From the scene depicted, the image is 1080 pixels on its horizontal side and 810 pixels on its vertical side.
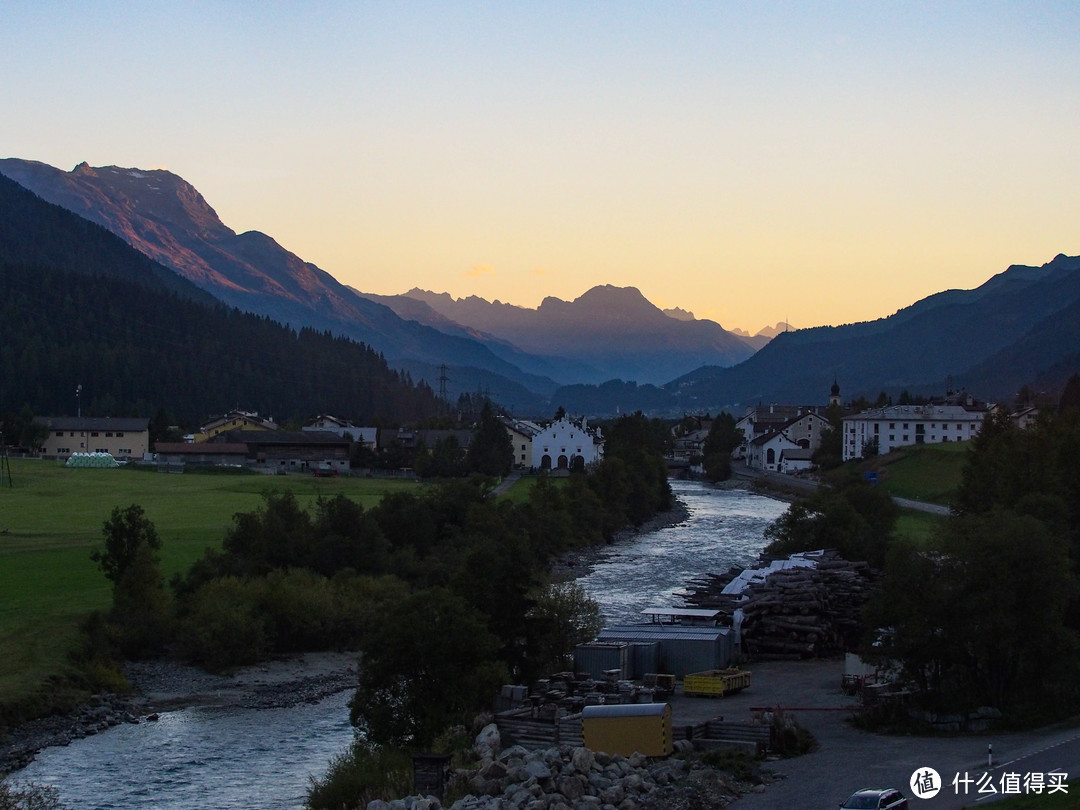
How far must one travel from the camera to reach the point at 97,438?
11694cm

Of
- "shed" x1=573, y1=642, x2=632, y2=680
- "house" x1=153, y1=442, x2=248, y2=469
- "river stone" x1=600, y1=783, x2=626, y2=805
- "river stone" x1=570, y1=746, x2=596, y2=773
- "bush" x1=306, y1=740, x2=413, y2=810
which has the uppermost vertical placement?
"house" x1=153, y1=442, x2=248, y2=469

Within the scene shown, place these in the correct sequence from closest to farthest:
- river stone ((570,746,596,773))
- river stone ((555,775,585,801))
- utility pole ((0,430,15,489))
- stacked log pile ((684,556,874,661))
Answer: river stone ((555,775,585,801)) < river stone ((570,746,596,773)) < stacked log pile ((684,556,874,661)) < utility pole ((0,430,15,489))

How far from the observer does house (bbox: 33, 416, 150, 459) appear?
115875 mm

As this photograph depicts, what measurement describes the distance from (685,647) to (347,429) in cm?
10700

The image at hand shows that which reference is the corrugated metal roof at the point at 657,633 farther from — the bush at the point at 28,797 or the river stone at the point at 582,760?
the bush at the point at 28,797

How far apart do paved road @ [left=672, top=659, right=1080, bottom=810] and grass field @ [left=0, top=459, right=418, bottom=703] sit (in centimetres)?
1948

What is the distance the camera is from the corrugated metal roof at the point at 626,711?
889 inches

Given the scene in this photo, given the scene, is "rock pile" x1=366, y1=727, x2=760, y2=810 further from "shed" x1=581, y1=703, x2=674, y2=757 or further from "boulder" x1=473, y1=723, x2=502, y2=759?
"boulder" x1=473, y1=723, x2=502, y2=759

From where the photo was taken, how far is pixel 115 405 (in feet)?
464

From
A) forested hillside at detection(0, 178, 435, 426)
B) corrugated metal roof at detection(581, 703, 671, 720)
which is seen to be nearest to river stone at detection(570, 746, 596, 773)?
corrugated metal roof at detection(581, 703, 671, 720)

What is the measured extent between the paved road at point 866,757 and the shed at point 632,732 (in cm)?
206

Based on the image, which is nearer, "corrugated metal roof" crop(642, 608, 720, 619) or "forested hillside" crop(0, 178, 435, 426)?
"corrugated metal roof" crop(642, 608, 720, 619)

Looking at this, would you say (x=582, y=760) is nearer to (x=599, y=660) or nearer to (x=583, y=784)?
(x=583, y=784)

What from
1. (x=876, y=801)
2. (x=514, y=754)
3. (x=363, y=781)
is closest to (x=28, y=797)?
(x=363, y=781)
